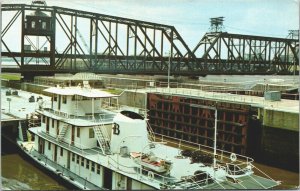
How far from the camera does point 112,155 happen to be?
759 inches

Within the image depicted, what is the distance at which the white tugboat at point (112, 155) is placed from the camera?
16406 mm

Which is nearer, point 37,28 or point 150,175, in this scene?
point 150,175

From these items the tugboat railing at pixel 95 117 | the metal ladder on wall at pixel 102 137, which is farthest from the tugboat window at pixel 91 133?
the tugboat railing at pixel 95 117

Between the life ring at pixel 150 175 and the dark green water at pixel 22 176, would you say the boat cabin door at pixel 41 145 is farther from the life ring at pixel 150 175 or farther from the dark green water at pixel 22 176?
the life ring at pixel 150 175

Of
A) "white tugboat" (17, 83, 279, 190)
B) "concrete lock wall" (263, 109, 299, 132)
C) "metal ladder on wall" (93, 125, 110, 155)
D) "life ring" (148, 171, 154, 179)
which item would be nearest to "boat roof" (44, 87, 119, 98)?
"white tugboat" (17, 83, 279, 190)

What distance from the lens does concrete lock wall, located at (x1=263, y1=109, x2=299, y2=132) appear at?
2423 cm

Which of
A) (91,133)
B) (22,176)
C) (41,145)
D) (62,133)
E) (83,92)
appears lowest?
(22,176)

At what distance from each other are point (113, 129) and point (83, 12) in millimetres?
36398

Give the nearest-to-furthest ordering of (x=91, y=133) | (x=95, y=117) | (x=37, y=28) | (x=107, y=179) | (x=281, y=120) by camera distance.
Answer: (x=107, y=179) → (x=91, y=133) → (x=95, y=117) → (x=281, y=120) → (x=37, y=28)

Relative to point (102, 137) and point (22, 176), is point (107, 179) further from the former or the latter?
point (22, 176)

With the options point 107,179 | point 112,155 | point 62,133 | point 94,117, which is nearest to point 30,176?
point 62,133

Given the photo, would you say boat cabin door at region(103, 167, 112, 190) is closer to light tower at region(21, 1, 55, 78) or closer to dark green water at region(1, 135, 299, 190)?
dark green water at region(1, 135, 299, 190)

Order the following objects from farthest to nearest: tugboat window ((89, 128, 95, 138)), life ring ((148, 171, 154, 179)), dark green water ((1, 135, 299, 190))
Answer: dark green water ((1, 135, 299, 190)) → tugboat window ((89, 128, 95, 138)) → life ring ((148, 171, 154, 179))

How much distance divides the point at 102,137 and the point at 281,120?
11.4 m
